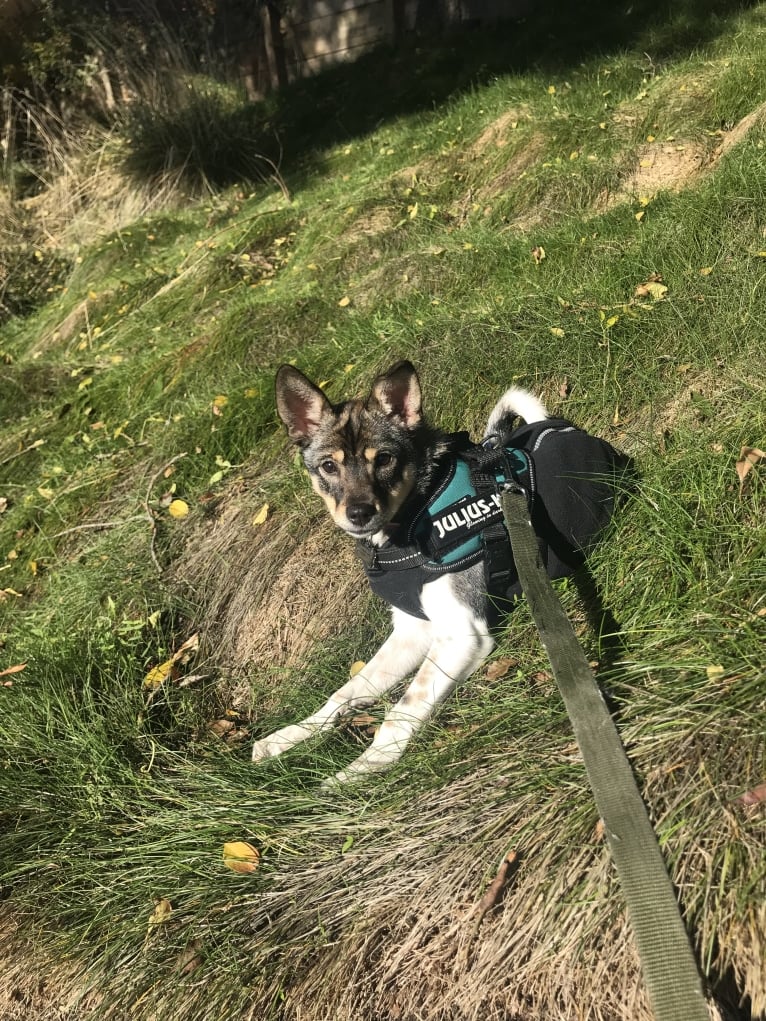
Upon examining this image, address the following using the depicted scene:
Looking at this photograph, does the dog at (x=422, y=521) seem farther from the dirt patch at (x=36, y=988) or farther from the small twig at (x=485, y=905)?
the dirt patch at (x=36, y=988)

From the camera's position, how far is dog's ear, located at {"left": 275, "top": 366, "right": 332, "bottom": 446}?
271cm

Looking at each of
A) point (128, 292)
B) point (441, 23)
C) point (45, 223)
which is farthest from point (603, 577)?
point (441, 23)

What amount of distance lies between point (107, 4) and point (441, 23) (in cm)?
489

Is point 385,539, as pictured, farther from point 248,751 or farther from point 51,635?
point 51,635

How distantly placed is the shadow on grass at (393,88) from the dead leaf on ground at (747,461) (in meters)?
5.50

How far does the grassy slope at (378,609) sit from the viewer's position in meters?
1.69

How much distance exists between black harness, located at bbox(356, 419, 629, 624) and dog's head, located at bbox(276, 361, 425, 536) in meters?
0.12

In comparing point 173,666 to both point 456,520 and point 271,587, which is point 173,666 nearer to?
point 271,587

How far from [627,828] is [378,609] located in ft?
5.43

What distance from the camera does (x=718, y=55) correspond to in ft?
18.3

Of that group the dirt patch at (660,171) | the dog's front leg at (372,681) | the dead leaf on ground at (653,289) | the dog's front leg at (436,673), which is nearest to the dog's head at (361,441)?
the dog's front leg at (436,673)

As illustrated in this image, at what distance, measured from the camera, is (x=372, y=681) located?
271 centimetres

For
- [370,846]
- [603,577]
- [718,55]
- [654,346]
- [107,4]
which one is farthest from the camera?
[107,4]

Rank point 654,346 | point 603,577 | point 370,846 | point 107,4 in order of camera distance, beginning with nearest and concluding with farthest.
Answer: point 370,846 < point 603,577 < point 654,346 < point 107,4
